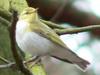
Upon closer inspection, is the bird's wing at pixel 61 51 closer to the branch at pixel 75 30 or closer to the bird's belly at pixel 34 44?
the bird's belly at pixel 34 44

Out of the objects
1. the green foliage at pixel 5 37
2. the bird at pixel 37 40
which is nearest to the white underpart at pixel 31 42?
the bird at pixel 37 40

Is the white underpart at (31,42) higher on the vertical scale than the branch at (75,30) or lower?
higher

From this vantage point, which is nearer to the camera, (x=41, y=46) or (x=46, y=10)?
(x=41, y=46)

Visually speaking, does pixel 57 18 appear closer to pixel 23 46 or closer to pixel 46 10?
pixel 46 10

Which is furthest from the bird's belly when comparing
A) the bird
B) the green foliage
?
the green foliage

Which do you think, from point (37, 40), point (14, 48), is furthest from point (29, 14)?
point (14, 48)

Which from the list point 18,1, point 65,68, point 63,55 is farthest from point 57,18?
point 63,55

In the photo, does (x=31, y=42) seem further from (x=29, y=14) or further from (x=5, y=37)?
(x=5, y=37)

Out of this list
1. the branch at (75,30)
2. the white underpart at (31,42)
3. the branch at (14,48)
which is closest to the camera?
the branch at (14,48)

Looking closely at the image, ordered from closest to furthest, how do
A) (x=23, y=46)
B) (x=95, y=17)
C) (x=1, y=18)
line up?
(x=23, y=46), (x=1, y=18), (x=95, y=17)
